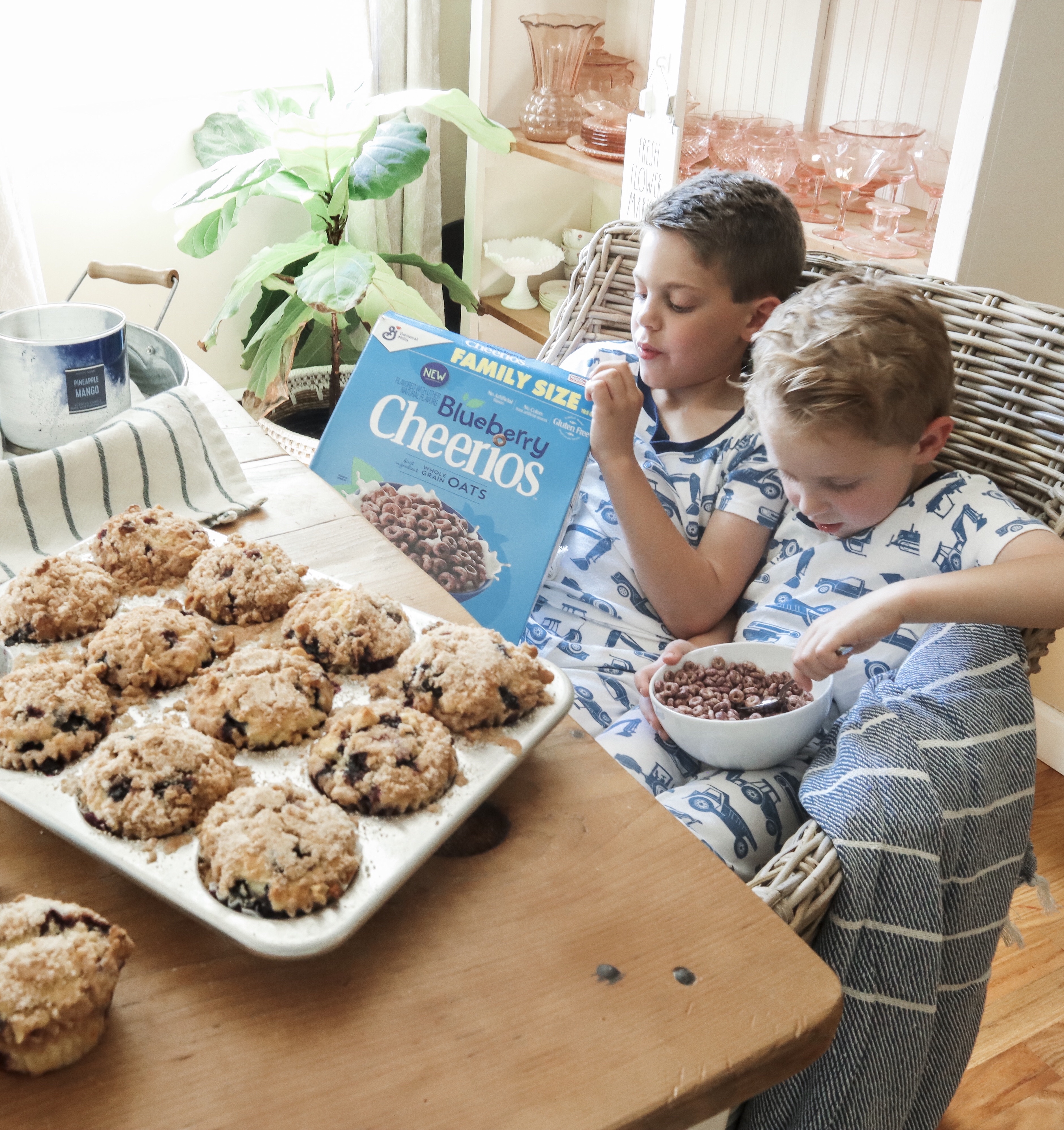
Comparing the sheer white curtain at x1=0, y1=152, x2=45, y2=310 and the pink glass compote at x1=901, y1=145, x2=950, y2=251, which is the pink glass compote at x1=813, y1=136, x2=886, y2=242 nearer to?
the pink glass compote at x1=901, y1=145, x2=950, y2=251

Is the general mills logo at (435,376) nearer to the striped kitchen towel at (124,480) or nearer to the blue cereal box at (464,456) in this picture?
the blue cereal box at (464,456)

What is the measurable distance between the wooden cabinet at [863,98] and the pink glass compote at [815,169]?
0.36 ft

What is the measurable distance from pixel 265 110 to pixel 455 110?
0.53 m

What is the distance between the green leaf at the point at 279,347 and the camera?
83.0 inches

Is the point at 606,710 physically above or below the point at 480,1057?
below

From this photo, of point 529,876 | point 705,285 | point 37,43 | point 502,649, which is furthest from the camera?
point 37,43

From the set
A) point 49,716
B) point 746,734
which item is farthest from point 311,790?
point 746,734

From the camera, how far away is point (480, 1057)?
1.73 ft

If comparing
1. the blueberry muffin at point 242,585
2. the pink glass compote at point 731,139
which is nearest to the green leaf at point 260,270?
the pink glass compote at point 731,139

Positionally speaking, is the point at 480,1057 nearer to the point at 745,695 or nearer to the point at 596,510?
the point at 745,695

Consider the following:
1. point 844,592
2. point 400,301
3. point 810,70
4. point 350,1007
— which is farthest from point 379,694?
point 810,70

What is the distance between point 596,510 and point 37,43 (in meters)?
1.94

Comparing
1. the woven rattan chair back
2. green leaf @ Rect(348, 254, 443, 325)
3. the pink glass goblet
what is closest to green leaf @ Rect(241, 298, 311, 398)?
green leaf @ Rect(348, 254, 443, 325)

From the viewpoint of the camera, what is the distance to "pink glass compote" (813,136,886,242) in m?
1.71
